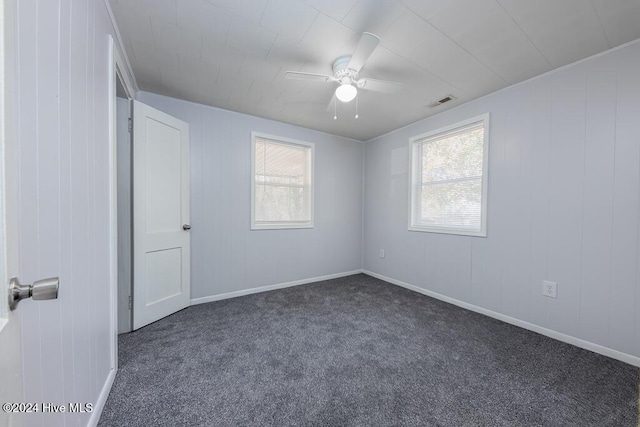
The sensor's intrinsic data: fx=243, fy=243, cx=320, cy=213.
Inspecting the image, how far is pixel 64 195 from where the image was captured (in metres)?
0.95

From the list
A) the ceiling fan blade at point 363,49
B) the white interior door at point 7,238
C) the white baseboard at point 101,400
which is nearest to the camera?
the white interior door at point 7,238

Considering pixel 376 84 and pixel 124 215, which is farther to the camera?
pixel 124 215

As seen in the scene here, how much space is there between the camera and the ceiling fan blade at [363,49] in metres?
Result: 1.52

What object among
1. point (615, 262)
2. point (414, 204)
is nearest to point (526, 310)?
point (615, 262)

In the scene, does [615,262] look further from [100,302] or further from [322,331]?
[100,302]

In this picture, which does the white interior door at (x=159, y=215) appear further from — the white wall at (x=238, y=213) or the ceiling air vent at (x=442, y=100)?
the ceiling air vent at (x=442, y=100)

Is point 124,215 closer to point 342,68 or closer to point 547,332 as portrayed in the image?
point 342,68

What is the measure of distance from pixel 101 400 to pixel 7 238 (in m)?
1.41

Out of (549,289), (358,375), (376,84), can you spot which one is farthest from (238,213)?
(549,289)

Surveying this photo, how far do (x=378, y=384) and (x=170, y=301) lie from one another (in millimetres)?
2195

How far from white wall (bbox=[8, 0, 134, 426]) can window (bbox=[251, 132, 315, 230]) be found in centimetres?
191

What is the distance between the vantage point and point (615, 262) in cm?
188

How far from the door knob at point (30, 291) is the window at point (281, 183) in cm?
273

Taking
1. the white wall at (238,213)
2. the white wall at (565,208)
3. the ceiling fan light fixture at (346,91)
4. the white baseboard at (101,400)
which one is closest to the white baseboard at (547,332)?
the white wall at (565,208)
